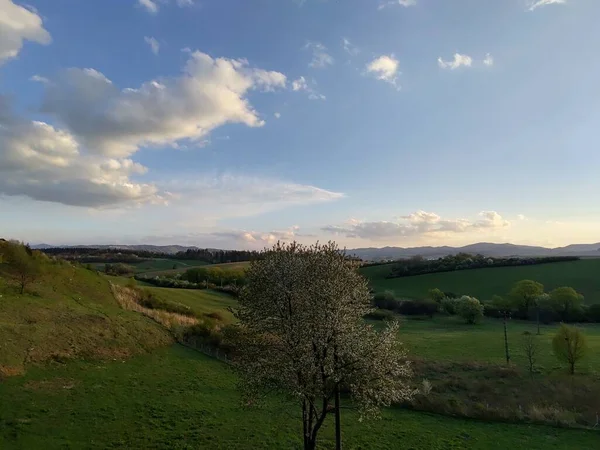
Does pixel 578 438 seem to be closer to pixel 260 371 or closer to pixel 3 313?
pixel 260 371

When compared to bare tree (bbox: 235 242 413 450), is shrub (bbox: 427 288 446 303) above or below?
below

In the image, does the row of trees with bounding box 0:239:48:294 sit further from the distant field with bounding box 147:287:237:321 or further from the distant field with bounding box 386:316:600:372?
the distant field with bounding box 386:316:600:372

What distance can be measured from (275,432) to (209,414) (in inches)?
198

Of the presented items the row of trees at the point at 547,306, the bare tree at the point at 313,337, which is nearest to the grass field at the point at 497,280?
the row of trees at the point at 547,306

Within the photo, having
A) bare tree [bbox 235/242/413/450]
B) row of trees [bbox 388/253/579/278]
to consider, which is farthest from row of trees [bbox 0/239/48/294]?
row of trees [bbox 388/253/579/278]

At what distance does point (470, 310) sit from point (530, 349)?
141 feet

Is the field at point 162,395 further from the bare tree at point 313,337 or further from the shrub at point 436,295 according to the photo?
the shrub at point 436,295

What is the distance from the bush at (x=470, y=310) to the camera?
95062 millimetres

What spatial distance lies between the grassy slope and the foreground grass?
2040mm

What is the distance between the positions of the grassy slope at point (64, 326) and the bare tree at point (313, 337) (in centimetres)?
1858

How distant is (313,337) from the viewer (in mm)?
19891

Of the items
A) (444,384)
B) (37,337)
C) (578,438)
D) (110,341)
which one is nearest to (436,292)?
(444,384)

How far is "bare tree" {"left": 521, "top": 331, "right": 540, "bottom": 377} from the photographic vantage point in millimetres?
50438

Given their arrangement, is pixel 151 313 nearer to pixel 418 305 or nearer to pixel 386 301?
pixel 386 301
